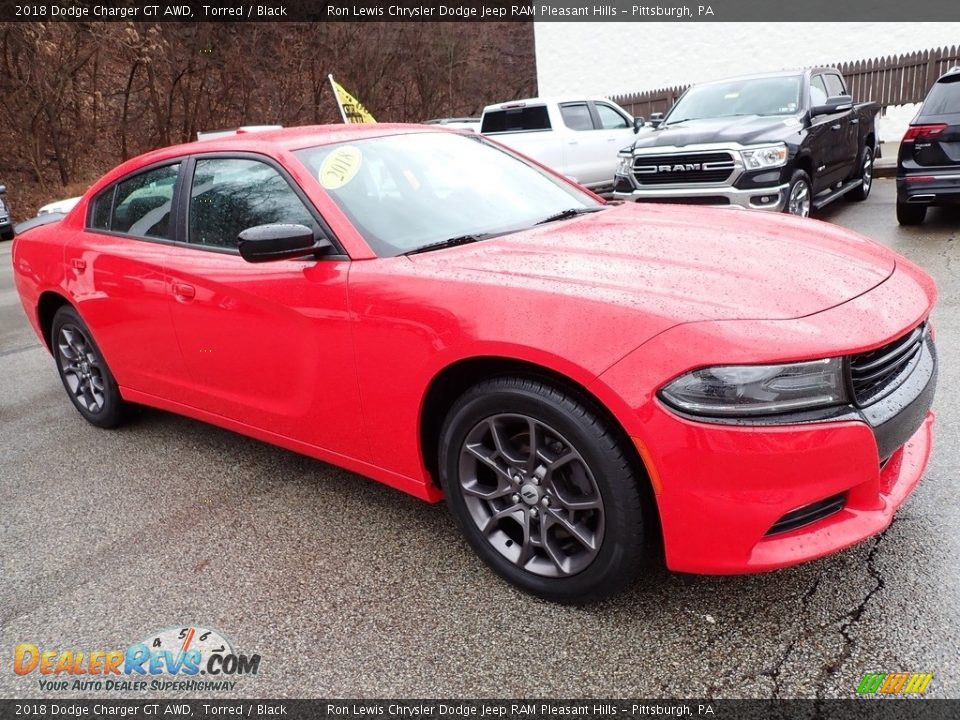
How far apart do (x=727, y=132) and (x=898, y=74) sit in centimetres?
1240

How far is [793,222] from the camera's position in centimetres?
316

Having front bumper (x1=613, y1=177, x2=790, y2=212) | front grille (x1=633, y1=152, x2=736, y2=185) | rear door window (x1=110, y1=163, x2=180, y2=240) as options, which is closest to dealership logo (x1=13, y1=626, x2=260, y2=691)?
rear door window (x1=110, y1=163, x2=180, y2=240)

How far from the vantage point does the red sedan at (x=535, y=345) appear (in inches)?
81.7

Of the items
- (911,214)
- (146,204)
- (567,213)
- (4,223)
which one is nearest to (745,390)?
(567,213)

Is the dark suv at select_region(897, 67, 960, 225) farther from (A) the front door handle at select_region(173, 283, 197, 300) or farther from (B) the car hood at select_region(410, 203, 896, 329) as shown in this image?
(A) the front door handle at select_region(173, 283, 197, 300)

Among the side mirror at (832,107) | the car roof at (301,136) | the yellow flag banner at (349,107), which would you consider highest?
the yellow flag banner at (349,107)

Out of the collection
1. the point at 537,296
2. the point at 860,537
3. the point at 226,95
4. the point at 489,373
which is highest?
the point at 226,95

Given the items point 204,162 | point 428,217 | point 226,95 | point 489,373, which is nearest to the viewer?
point 489,373

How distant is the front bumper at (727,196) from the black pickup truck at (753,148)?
0.4 inches

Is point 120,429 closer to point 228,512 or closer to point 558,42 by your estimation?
point 228,512

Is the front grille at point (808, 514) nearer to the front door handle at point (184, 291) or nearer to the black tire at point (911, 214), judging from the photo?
the front door handle at point (184, 291)

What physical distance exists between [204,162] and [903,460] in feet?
10.3

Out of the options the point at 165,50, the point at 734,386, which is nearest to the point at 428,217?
the point at 734,386

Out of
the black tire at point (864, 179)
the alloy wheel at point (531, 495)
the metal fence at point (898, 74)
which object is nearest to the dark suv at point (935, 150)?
the black tire at point (864, 179)
